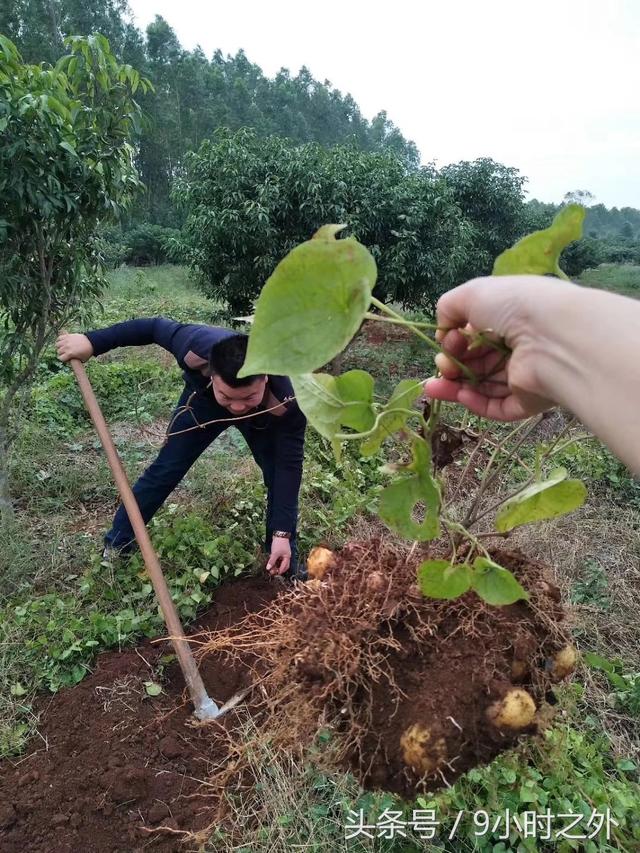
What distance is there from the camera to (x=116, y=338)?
2.50 m

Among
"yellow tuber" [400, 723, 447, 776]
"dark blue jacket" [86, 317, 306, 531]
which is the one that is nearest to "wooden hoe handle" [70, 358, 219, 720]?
"dark blue jacket" [86, 317, 306, 531]

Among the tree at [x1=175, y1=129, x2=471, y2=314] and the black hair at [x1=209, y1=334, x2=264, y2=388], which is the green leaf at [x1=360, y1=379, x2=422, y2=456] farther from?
the tree at [x1=175, y1=129, x2=471, y2=314]

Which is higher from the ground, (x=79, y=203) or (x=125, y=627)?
(x=79, y=203)

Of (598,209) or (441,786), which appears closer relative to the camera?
(441,786)

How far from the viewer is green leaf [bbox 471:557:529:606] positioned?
3.11ft

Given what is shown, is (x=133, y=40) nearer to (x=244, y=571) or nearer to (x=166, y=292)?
(x=166, y=292)

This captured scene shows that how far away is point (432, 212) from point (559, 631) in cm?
640

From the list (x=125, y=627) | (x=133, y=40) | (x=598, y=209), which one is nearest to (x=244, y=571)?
(x=125, y=627)

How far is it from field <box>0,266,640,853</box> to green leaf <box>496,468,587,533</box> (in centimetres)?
26

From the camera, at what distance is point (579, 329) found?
28.3 inches

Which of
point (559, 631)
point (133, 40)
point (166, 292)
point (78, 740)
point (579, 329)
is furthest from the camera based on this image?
point (133, 40)

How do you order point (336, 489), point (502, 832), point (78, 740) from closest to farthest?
point (502, 832) → point (78, 740) → point (336, 489)

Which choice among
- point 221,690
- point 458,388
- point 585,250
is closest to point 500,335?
point 458,388

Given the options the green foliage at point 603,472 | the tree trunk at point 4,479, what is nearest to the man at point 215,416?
the tree trunk at point 4,479
